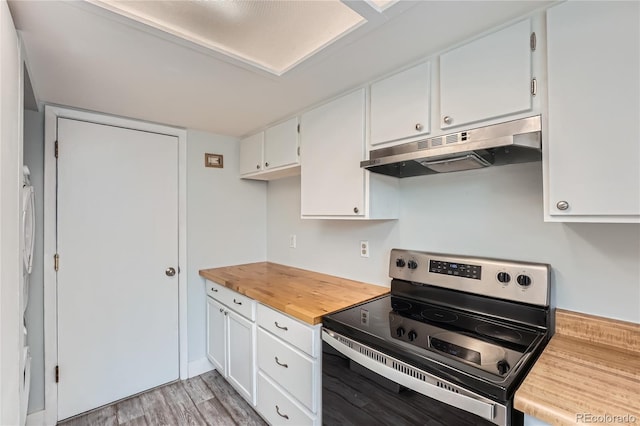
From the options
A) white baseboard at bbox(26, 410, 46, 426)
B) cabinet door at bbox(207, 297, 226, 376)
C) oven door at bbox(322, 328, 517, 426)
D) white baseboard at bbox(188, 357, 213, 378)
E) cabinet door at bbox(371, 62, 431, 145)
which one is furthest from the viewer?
white baseboard at bbox(188, 357, 213, 378)

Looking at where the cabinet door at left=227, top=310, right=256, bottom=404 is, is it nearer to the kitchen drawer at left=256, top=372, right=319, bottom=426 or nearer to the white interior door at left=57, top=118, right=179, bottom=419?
the kitchen drawer at left=256, top=372, right=319, bottom=426

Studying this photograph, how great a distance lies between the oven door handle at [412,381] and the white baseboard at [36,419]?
205 centimetres

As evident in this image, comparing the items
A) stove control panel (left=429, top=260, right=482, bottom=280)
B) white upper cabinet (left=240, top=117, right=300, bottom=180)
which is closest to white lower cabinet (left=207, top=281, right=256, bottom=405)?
white upper cabinet (left=240, top=117, right=300, bottom=180)

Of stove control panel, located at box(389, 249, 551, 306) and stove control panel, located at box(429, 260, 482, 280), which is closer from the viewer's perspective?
stove control panel, located at box(389, 249, 551, 306)

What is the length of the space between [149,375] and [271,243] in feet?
4.70

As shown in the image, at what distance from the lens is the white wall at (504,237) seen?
3.76 feet

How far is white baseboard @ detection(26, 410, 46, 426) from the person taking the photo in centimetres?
190

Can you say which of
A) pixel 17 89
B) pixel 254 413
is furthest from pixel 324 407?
pixel 17 89

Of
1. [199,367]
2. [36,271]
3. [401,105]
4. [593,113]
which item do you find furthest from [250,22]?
[199,367]

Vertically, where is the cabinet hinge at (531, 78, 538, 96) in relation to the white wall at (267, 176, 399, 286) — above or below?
above

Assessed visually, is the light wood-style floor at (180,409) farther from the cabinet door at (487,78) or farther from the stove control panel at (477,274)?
the cabinet door at (487,78)

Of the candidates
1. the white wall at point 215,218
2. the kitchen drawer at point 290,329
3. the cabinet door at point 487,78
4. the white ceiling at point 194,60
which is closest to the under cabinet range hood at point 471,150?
the cabinet door at point 487,78

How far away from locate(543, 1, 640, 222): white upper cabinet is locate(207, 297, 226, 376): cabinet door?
2201 millimetres

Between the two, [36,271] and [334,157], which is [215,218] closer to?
[36,271]
